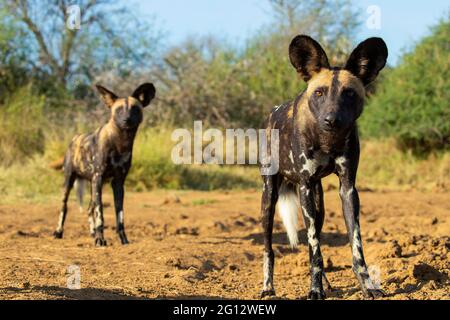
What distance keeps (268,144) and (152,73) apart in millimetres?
15232

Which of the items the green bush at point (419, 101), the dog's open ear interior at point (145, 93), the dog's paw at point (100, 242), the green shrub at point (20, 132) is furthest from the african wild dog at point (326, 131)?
the green bush at point (419, 101)

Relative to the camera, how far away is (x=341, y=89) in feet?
15.6

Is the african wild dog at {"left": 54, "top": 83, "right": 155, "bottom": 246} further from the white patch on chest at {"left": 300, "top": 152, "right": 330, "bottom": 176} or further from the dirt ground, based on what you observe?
the white patch on chest at {"left": 300, "top": 152, "right": 330, "bottom": 176}

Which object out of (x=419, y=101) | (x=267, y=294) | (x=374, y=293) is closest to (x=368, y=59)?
(x=374, y=293)

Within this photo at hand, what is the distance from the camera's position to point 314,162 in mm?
5012

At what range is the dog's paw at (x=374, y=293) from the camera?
15.2 ft

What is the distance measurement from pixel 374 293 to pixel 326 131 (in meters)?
1.05

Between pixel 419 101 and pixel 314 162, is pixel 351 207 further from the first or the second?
pixel 419 101

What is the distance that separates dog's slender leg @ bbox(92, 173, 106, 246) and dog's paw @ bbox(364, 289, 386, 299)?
13.4 ft

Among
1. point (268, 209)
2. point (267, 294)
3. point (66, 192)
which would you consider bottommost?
point (267, 294)
